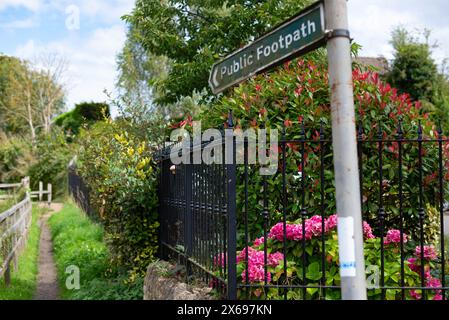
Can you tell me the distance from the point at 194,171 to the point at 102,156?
4965mm

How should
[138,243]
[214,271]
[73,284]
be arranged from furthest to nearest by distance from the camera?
[73,284], [138,243], [214,271]

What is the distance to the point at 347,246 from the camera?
2533mm

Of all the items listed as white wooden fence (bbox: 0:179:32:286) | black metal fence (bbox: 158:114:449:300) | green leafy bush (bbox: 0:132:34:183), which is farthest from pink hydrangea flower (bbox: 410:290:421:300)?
green leafy bush (bbox: 0:132:34:183)

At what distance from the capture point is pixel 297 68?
6.70m

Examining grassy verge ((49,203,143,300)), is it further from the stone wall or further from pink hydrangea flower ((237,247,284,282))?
pink hydrangea flower ((237,247,284,282))

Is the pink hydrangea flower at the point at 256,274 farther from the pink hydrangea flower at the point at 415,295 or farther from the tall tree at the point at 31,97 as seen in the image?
the tall tree at the point at 31,97

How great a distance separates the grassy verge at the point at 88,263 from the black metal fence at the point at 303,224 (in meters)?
1.06

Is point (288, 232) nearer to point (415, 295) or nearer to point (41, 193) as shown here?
point (415, 295)

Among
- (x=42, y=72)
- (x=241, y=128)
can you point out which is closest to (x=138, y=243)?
(x=241, y=128)

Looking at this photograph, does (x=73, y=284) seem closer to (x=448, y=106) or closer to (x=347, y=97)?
(x=347, y=97)

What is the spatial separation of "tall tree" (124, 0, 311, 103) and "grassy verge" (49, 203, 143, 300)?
3586 mm

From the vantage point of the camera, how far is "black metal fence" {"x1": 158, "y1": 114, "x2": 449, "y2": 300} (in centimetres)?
436

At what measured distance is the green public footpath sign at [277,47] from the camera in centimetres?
266

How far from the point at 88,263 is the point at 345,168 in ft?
25.1
